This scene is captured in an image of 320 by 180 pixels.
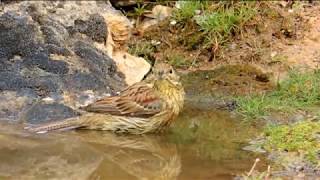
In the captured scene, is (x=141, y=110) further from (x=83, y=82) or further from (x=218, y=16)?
(x=218, y=16)

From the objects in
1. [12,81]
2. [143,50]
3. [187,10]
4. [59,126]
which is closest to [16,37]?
[12,81]

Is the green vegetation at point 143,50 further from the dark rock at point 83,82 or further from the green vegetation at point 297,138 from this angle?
the green vegetation at point 297,138

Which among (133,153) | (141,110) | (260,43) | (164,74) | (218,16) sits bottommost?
(133,153)

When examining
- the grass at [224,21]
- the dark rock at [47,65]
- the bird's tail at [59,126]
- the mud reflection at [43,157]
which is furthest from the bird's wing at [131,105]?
the grass at [224,21]

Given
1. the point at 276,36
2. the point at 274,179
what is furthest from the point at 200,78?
the point at 274,179

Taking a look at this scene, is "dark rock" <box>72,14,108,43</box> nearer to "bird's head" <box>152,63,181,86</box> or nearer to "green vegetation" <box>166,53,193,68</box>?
"green vegetation" <box>166,53,193,68</box>

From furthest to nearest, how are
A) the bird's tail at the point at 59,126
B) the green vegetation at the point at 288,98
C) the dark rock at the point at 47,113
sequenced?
the green vegetation at the point at 288,98 < the dark rock at the point at 47,113 < the bird's tail at the point at 59,126
